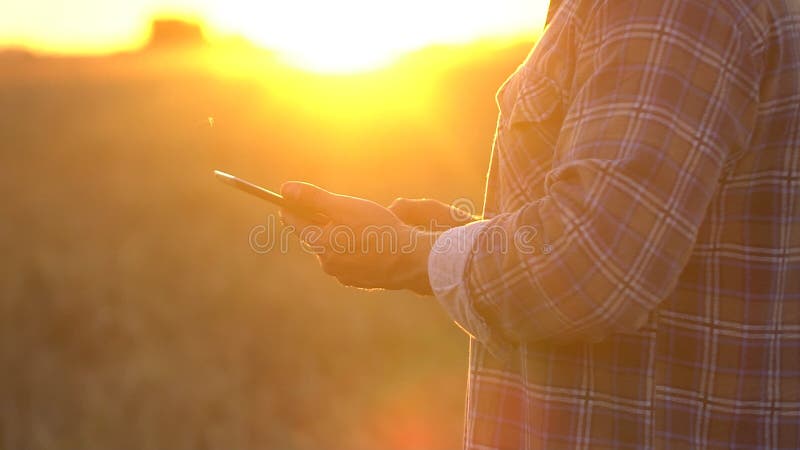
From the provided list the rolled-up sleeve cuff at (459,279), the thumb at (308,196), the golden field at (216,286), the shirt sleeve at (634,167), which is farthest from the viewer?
the golden field at (216,286)

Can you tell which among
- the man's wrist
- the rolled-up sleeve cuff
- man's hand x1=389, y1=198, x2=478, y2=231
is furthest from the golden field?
the rolled-up sleeve cuff

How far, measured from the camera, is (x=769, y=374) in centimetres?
146

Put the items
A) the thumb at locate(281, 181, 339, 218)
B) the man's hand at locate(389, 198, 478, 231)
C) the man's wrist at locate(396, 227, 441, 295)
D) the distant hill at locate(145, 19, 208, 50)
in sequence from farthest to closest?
the distant hill at locate(145, 19, 208, 50)
the man's hand at locate(389, 198, 478, 231)
the thumb at locate(281, 181, 339, 218)
the man's wrist at locate(396, 227, 441, 295)

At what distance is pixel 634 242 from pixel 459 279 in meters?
0.28

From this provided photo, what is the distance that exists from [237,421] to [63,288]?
183 cm

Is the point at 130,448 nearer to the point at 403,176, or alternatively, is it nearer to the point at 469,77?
the point at 403,176

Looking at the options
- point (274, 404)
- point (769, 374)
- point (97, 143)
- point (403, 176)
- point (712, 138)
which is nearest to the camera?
point (712, 138)

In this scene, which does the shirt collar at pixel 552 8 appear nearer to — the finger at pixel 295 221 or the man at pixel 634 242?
the man at pixel 634 242

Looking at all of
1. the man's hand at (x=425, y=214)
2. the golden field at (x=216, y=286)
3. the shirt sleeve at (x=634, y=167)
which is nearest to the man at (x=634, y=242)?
the shirt sleeve at (x=634, y=167)

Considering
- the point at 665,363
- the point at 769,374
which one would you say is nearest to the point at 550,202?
the point at 665,363

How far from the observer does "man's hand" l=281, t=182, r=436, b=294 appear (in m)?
1.55

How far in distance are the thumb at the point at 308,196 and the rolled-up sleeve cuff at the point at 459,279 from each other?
Result: 0.27 m

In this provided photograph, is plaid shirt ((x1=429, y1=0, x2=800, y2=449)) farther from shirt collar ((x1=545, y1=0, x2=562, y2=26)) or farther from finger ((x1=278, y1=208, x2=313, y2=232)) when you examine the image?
finger ((x1=278, y1=208, x2=313, y2=232))

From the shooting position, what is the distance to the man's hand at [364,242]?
1.55 m
